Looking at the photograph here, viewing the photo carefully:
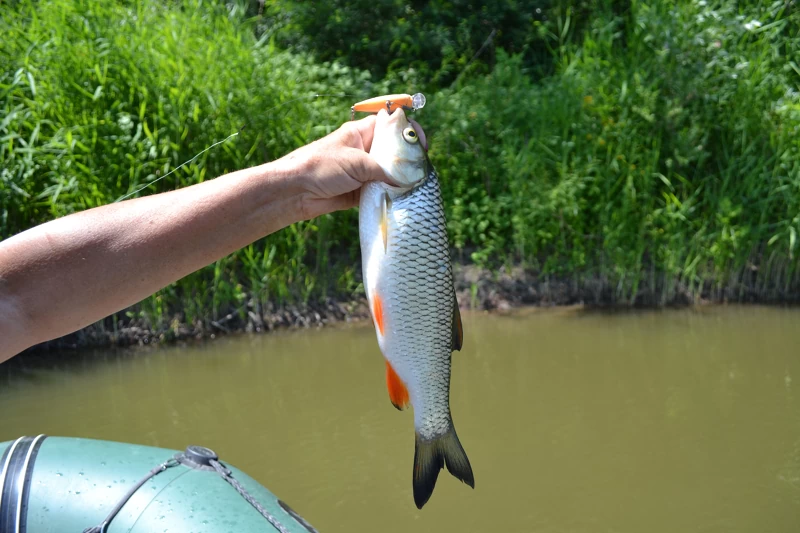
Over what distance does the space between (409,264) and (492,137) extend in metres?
5.72

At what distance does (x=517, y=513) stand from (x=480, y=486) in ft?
0.89

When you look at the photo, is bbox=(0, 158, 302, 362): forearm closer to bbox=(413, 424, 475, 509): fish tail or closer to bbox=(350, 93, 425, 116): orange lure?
bbox=(350, 93, 425, 116): orange lure

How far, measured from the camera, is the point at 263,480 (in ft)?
12.9

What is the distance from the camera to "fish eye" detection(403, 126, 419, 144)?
5.69 ft

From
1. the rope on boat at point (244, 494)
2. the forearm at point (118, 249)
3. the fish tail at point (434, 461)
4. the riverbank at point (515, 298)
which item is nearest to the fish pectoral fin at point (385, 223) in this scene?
the forearm at point (118, 249)

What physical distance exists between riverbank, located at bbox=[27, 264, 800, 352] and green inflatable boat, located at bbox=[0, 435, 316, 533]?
152 inches

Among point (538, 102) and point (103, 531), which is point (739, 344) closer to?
point (538, 102)

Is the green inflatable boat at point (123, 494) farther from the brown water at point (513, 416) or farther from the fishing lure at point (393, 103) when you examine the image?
the brown water at point (513, 416)

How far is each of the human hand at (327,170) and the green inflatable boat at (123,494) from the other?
845 millimetres

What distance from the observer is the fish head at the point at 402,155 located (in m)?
1.72

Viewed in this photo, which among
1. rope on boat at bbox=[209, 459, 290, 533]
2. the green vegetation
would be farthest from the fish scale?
the green vegetation

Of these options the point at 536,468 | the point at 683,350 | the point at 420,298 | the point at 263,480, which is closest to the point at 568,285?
the point at 683,350

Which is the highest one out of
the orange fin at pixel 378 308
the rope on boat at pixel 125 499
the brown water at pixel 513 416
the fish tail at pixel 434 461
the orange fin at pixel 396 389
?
the orange fin at pixel 378 308

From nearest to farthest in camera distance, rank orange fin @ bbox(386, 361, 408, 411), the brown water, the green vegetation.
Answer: orange fin @ bbox(386, 361, 408, 411) < the brown water < the green vegetation
